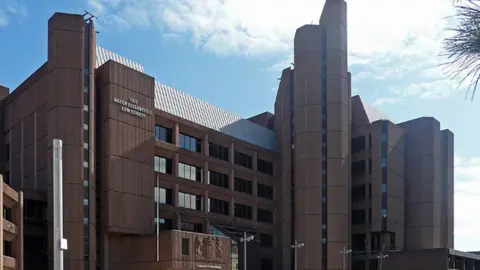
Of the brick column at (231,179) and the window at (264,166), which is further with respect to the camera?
the window at (264,166)

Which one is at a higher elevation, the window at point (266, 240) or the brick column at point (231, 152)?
the brick column at point (231, 152)

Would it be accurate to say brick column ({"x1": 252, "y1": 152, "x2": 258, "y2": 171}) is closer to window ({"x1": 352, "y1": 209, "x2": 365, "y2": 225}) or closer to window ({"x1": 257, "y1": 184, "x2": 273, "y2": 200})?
window ({"x1": 257, "y1": 184, "x2": 273, "y2": 200})

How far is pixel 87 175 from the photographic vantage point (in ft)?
208

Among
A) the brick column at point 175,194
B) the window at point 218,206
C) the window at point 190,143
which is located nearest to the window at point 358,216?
the window at point 218,206

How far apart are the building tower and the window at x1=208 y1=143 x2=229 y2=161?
1002 centimetres

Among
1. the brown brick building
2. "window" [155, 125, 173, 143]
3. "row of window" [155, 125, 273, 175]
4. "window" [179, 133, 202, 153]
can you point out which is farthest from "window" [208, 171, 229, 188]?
"window" [155, 125, 173, 143]

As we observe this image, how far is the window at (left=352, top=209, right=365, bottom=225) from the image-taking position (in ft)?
315

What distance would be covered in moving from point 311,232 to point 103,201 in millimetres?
31680

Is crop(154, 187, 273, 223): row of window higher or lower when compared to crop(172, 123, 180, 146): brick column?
lower

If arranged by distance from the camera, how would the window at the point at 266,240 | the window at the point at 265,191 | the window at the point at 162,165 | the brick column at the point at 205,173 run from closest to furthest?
the window at the point at 162,165 < the brick column at the point at 205,173 < the window at the point at 266,240 < the window at the point at 265,191

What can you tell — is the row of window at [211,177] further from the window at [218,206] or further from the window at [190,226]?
the window at [190,226]

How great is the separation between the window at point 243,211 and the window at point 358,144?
67.9 feet

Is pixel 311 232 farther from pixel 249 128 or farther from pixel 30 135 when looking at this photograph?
pixel 30 135

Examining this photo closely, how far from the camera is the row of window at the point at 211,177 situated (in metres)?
75.7
